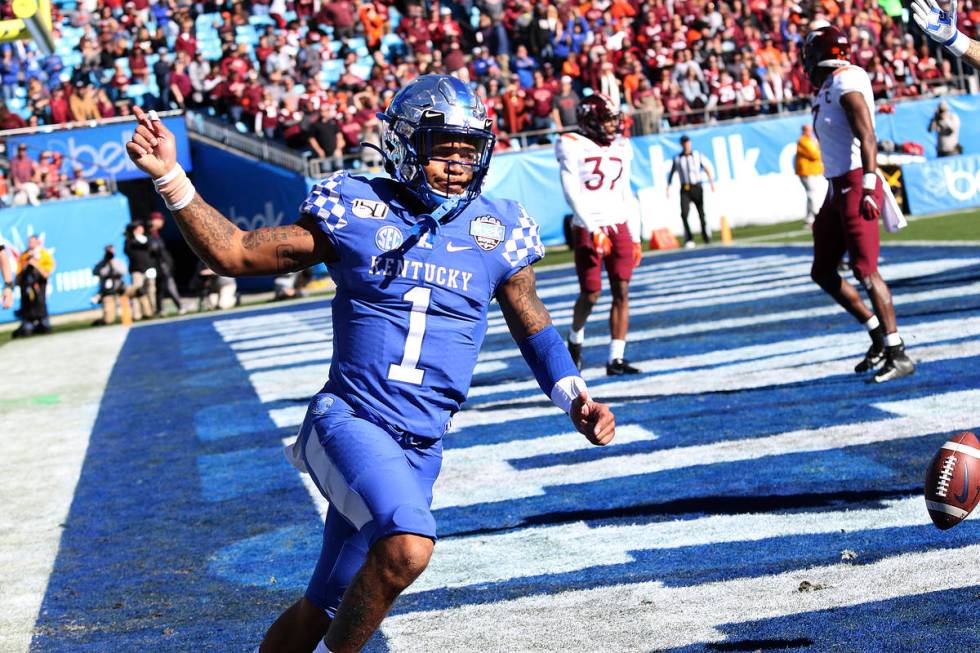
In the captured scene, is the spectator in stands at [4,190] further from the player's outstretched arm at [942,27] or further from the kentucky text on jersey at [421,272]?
the kentucky text on jersey at [421,272]

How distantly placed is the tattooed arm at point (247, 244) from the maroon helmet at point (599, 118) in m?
6.36

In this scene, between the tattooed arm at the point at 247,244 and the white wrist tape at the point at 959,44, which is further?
the white wrist tape at the point at 959,44

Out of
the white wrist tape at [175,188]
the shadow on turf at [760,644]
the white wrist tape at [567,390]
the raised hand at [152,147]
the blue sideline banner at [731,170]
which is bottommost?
the blue sideline banner at [731,170]

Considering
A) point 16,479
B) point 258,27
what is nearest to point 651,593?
point 16,479

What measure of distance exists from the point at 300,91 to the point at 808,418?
65.7 feet

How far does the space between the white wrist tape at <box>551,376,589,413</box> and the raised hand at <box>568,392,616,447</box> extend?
5 centimetres

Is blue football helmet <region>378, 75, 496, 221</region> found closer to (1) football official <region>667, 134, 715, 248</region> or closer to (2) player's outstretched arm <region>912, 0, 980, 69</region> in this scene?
(2) player's outstretched arm <region>912, 0, 980, 69</region>

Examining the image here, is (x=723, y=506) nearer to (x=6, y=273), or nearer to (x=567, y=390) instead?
(x=567, y=390)

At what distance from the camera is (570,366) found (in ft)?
13.3

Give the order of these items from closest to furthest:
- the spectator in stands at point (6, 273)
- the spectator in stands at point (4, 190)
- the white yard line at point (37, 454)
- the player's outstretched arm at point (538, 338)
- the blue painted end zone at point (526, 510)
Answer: the player's outstretched arm at point (538, 338) → the blue painted end zone at point (526, 510) → the white yard line at point (37, 454) → the spectator in stands at point (6, 273) → the spectator in stands at point (4, 190)

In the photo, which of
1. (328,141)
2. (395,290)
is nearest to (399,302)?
(395,290)

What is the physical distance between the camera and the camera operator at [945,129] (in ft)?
86.7

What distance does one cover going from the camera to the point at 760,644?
4055mm

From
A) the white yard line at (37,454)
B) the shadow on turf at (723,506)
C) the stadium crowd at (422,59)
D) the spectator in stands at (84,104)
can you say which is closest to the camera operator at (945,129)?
the stadium crowd at (422,59)
